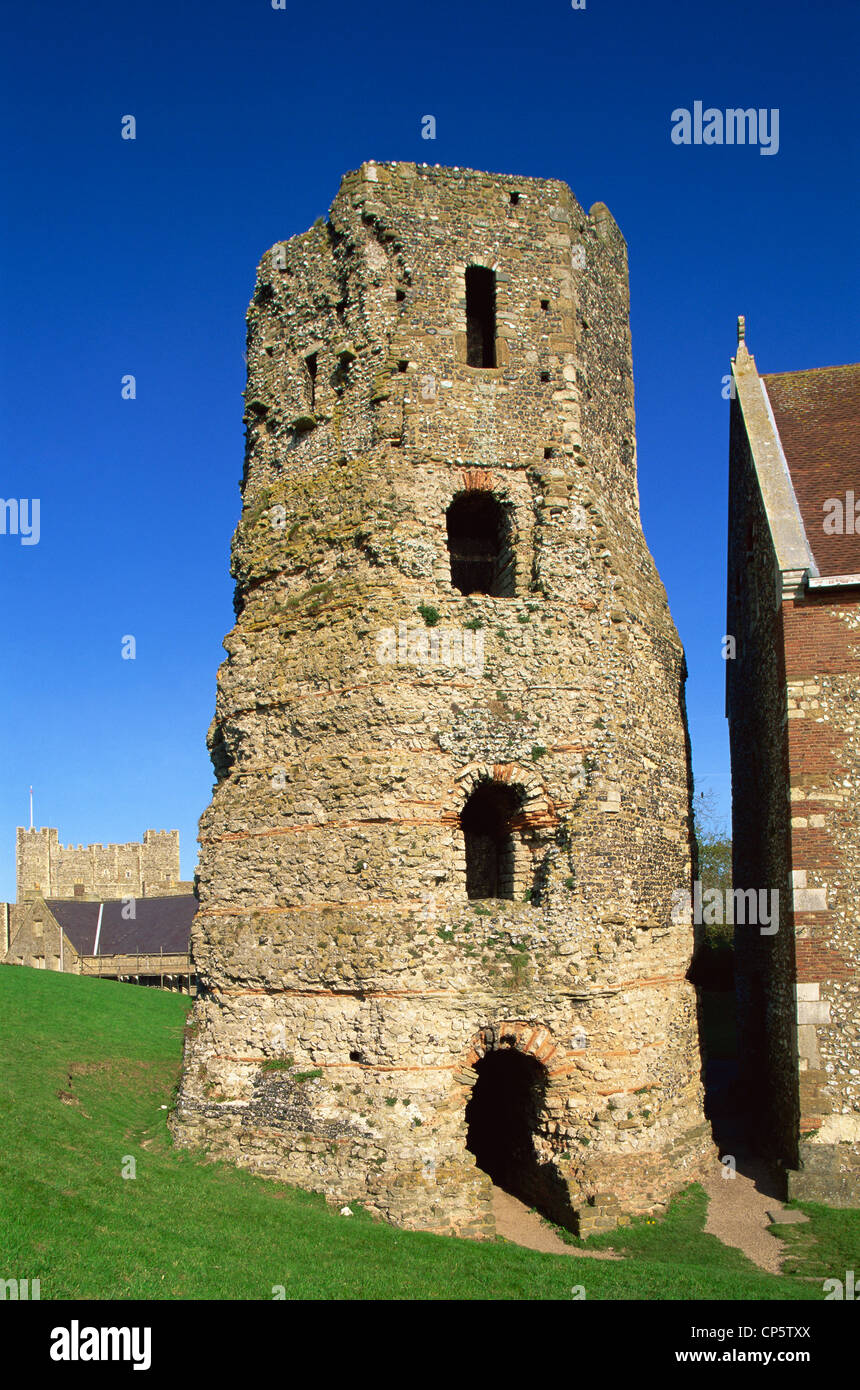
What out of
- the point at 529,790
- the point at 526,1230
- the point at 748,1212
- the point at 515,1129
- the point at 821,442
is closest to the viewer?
the point at 526,1230

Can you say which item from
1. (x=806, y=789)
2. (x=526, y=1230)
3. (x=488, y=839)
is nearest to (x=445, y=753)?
(x=488, y=839)

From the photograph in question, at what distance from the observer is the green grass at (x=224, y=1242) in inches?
333

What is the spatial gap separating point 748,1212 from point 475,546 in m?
10.0

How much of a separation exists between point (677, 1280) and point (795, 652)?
788 centimetres

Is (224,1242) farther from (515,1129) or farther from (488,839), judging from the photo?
(488,839)

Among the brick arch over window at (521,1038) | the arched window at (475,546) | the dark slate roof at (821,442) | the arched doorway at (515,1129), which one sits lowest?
the arched doorway at (515,1129)

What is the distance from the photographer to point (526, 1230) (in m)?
11.6

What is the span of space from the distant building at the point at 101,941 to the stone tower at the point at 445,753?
88.8ft

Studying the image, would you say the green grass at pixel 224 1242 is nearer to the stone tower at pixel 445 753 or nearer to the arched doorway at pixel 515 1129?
the stone tower at pixel 445 753

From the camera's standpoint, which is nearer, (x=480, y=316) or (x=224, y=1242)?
(x=224, y=1242)

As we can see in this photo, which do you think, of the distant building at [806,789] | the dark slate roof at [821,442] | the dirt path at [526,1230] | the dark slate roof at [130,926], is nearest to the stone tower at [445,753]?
the dirt path at [526,1230]

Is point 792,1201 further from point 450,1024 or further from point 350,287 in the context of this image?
point 350,287

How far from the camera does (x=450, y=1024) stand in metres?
11.7

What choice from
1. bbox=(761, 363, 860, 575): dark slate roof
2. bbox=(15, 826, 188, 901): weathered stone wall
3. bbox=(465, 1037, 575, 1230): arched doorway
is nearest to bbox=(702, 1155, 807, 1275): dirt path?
bbox=(465, 1037, 575, 1230): arched doorway
